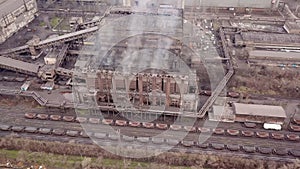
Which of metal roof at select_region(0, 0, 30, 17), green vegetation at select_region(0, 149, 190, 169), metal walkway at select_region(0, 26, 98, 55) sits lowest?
green vegetation at select_region(0, 149, 190, 169)

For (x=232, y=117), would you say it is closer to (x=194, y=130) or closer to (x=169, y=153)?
(x=194, y=130)

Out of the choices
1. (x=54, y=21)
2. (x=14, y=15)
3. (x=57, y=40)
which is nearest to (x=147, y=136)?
(x=57, y=40)

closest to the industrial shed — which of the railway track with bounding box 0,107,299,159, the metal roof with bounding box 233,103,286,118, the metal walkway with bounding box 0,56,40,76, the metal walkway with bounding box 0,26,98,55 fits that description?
the metal roof with bounding box 233,103,286,118

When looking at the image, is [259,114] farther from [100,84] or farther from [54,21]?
[54,21]

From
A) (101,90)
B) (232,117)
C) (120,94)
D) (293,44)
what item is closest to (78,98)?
(101,90)

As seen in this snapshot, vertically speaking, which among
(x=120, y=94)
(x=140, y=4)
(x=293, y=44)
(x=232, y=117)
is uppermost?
(x=140, y=4)

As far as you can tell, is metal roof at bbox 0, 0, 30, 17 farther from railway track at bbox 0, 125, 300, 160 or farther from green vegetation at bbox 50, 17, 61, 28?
railway track at bbox 0, 125, 300, 160
